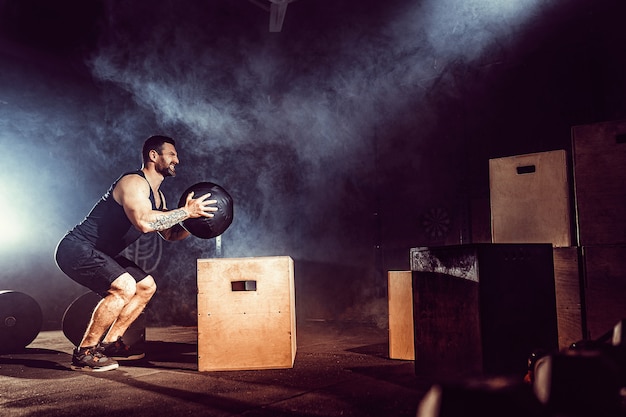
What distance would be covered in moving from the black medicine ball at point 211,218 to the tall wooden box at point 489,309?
209cm

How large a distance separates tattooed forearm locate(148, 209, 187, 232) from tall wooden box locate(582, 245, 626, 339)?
10.7 feet

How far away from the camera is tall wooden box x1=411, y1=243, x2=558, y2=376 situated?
292 centimetres

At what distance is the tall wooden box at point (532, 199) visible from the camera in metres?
3.62

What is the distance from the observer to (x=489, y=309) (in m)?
2.92

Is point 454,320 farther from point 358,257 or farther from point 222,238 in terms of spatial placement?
point 222,238

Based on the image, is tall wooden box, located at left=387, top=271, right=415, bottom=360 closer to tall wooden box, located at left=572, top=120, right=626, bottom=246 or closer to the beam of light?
tall wooden box, located at left=572, top=120, right=626, bottom=246

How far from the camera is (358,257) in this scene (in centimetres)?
755

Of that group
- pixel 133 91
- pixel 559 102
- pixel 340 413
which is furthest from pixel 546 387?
pixel 133 91

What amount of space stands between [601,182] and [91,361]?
14.0 ft

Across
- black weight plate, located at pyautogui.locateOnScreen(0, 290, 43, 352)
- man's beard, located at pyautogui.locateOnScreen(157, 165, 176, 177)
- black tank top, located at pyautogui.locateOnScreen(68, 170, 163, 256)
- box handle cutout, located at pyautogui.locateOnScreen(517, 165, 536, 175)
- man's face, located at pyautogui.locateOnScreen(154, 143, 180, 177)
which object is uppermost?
man's face, located at pyautogui.locateOnScreen(154, 143, 180, 177)

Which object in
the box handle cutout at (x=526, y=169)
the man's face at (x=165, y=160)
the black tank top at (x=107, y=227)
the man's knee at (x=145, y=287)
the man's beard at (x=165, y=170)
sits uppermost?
the man's face at (x=165, y=160)

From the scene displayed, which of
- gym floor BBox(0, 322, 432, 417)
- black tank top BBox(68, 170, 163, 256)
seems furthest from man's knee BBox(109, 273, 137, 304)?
gym floor BBox(0, 322, 432, 417)

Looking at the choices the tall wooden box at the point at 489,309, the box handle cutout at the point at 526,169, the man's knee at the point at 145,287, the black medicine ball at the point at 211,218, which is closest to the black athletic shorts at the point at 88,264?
the man's knee at the point at 145,287

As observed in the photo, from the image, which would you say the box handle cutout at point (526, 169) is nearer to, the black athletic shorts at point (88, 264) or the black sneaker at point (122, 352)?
the black athletic shorts at point (88, 264)
